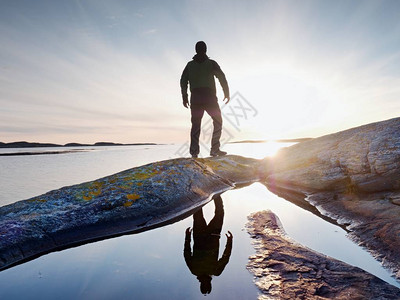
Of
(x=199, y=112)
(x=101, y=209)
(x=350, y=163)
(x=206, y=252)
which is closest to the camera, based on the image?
(x=206, y=252)

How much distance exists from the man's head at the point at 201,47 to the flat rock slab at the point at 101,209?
16.1 feet

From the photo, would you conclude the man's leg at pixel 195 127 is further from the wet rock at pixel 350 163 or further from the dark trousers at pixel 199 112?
the wet rock at pixel 350 163

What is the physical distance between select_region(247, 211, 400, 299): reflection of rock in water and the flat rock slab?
2.14 metres

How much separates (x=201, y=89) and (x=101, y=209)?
640 centimetres

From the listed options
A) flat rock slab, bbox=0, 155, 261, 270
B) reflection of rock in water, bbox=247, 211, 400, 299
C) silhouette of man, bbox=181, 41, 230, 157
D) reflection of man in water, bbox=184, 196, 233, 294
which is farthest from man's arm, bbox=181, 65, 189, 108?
reflection of rock in water, bbox=247, 211, 400, 299

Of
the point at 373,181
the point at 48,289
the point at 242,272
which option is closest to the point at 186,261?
the point at 242,272

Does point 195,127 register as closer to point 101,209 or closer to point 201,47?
point 201,47

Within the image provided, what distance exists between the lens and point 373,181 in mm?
5574

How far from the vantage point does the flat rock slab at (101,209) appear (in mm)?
3230

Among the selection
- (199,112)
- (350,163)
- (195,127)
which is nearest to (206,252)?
(350,163)

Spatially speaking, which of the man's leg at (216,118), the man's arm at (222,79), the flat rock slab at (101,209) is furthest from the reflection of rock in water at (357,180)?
the man's arm at (222,79)

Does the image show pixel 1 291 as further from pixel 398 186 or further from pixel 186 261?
pixel 398 186

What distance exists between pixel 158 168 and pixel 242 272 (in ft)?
12.1

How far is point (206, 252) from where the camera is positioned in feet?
10.0
